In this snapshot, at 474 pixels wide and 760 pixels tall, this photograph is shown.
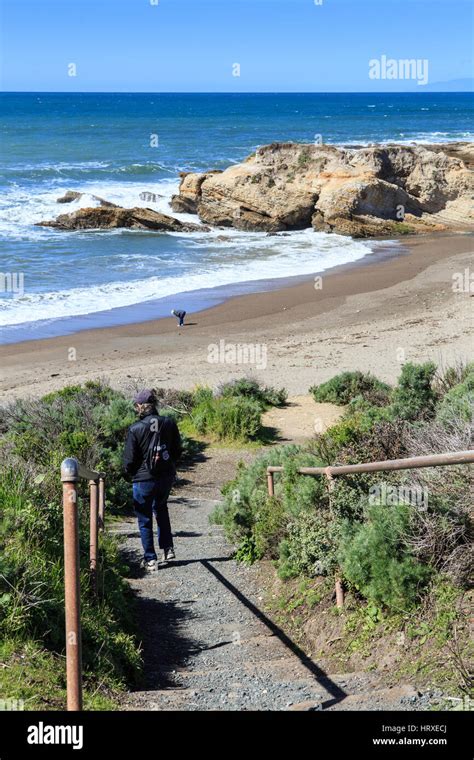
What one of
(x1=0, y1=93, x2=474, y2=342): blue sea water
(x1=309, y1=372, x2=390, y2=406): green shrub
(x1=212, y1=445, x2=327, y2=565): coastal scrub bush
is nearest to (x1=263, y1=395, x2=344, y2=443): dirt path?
(x1=309, y1=372, x2=390, y2=406): green shrub

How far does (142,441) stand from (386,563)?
2826 mm

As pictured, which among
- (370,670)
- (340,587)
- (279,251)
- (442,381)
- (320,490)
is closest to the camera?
(370,670)

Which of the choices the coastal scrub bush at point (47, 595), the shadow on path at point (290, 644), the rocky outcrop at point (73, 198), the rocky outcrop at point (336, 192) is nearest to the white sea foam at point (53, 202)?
the rocky outcrop at point (73, 198)

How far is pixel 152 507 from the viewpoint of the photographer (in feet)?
25.1

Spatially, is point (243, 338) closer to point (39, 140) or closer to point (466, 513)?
point (466, 513)

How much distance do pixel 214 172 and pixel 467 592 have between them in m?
41.4

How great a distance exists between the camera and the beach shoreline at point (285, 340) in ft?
56.7

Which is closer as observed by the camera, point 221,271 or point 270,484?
point 270,484

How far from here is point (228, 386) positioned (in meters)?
14.2

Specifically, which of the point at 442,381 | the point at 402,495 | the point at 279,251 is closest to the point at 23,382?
the point at 442,381

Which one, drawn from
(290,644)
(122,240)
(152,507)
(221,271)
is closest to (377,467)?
(290,644)

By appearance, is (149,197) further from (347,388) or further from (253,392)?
(347,388)

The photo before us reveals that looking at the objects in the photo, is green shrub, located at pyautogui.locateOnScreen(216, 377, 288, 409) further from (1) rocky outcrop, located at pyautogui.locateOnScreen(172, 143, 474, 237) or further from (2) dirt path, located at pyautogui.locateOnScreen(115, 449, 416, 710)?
(1) rocky outcrop, located at pyautogui.locateOnScreen(172, 143, 474, 237)

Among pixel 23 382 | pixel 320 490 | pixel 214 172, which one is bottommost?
pixel 23 382
